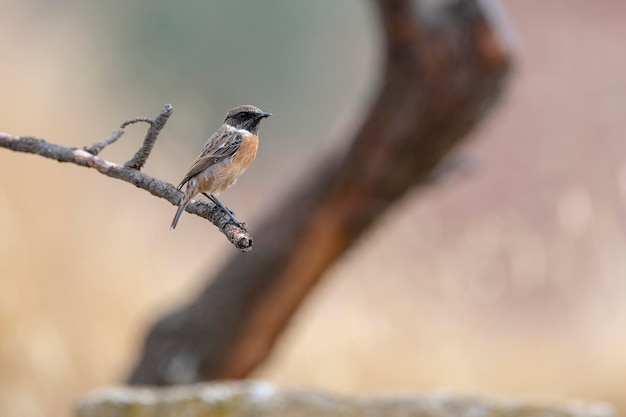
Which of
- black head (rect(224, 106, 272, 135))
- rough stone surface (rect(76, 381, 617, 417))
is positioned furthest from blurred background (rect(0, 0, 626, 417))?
black head (rect(224, 106, 272, 135))

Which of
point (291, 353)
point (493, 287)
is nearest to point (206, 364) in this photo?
point (291, 353)

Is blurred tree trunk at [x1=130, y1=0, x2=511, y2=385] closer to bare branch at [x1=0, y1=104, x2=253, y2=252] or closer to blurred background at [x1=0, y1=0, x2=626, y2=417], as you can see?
blurred background at [x1=0, y1=0, x2=626, y2=417]

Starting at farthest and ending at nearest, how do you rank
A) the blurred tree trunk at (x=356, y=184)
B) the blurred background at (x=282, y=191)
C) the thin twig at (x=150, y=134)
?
1. the blurred background at (x=282, y=191)
2. the blurred tree trunk at (x=356, y=184)
3. the thin twig at (x=150, y=134)

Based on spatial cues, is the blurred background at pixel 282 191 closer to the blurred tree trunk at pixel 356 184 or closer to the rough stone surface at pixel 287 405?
the blurred tree trunk at pixel 356 184

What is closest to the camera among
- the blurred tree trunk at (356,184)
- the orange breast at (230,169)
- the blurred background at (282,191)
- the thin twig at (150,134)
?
the thin twig at (150,134)

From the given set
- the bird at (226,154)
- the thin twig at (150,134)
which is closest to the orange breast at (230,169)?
the bird at (226,154)

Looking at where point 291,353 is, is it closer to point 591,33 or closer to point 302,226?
point 302,226

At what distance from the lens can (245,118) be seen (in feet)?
3.26

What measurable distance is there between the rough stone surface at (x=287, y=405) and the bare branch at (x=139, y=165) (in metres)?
1.78

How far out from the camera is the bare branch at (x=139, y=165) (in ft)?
2.75

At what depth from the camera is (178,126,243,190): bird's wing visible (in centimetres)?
97

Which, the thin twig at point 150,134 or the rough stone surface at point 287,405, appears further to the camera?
the rough stone surface at point 287,405

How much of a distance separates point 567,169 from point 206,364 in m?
7.41

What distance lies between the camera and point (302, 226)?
4797mm
